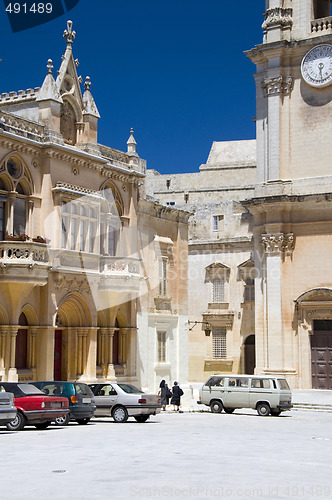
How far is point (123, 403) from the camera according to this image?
23.9 metres

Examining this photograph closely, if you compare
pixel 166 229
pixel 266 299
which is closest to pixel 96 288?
pixel 166 229

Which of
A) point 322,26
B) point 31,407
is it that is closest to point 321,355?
point 322,26

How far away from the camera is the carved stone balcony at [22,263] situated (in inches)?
1061

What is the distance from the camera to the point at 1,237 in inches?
1110

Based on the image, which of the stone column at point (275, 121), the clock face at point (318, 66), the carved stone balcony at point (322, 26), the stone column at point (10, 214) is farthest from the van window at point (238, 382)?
the carved stone balcony at point (322, 26)

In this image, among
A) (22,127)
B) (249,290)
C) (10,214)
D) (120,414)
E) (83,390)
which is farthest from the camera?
(249,290)

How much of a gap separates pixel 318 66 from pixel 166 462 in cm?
3010

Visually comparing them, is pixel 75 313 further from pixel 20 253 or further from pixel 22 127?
pixel 22 127

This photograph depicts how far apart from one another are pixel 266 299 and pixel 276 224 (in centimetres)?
405

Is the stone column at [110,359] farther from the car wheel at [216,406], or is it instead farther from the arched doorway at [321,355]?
the arched doorway at [321,355]

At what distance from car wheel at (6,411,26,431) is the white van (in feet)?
33.7

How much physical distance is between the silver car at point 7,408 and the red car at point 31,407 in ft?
2.64

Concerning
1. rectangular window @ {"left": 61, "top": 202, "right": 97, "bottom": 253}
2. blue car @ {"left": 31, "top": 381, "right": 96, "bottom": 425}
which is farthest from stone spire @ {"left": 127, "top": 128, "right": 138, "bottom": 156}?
blue car @ {"left": 31, "top": 381, "right": 96, "bottom": 425}

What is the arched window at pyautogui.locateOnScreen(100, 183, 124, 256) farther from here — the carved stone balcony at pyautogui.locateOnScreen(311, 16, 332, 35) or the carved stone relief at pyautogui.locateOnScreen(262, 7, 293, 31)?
the carved stone balcony at pyautogui.locateOnScreen(311, 16, 332, 35)
